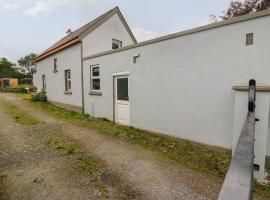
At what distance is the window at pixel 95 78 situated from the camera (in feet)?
30.3

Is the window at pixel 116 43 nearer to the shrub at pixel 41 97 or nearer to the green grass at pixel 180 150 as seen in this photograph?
the green grass at pixel 180 150

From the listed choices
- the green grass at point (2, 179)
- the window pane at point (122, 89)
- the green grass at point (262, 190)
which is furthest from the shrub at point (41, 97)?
the green grass at point (262, 190)

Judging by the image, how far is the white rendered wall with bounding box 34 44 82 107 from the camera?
10897mm

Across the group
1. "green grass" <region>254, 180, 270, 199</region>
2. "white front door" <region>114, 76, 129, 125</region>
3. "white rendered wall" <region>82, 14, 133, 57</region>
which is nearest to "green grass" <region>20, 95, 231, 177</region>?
"green grass" <region>254, 180, 270, 199</region>

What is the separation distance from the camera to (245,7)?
47.0 feet

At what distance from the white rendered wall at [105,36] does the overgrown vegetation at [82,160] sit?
6.26m

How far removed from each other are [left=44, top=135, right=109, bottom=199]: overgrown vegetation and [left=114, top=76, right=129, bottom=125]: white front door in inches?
106

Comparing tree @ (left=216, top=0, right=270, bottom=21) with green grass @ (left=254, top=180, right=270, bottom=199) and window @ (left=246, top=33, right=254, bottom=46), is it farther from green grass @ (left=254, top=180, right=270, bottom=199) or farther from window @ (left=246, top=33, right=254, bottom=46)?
green grass @ (left=254, top=180, right=270, bottom=199)

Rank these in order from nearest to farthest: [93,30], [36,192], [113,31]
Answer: [36,192], [93,30], [113,31]

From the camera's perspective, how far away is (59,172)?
11.8 feet

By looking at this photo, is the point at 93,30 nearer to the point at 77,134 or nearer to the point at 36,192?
the point at 77,134

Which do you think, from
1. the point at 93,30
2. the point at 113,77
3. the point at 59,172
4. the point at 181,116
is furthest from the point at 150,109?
the point at 93,30

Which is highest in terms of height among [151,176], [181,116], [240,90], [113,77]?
[113,77]

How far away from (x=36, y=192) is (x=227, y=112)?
439 cm
